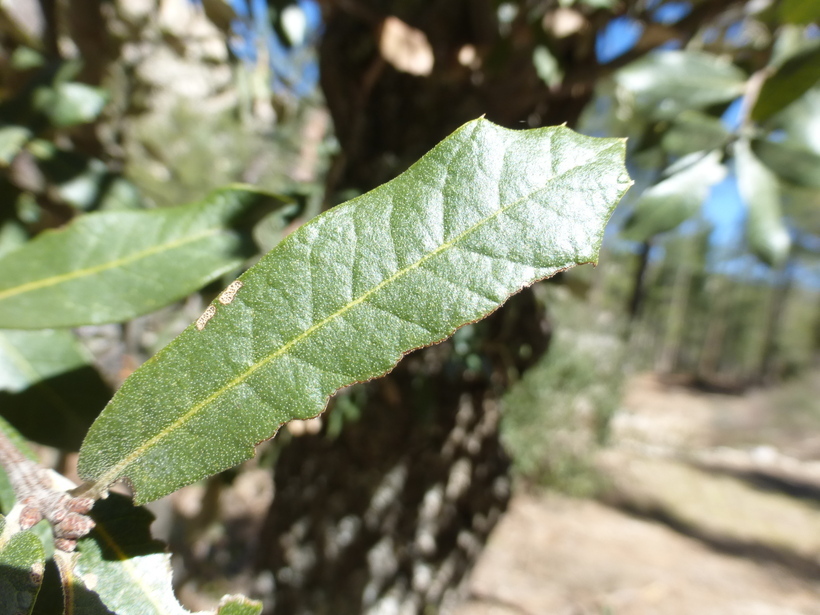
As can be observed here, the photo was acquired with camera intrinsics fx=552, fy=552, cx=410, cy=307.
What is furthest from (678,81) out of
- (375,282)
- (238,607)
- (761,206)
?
(238,607)

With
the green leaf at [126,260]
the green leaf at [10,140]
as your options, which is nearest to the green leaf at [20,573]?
the green leaf at [126,260]

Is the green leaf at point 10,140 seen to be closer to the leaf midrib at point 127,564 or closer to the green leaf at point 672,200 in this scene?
the leaf midrib at point 127,564

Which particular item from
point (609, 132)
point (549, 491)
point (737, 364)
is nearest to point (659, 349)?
point (737, 364)

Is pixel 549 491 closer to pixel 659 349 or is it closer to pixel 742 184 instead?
pixel 742 184

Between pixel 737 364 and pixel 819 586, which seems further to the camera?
pixel 737 364

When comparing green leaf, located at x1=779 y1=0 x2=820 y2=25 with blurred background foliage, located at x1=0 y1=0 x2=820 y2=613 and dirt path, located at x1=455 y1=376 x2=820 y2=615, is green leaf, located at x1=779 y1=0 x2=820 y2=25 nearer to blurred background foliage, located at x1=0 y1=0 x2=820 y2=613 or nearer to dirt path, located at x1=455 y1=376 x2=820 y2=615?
blurred background foliage, located at x1=0 y1=0 x2=820 y2=613
